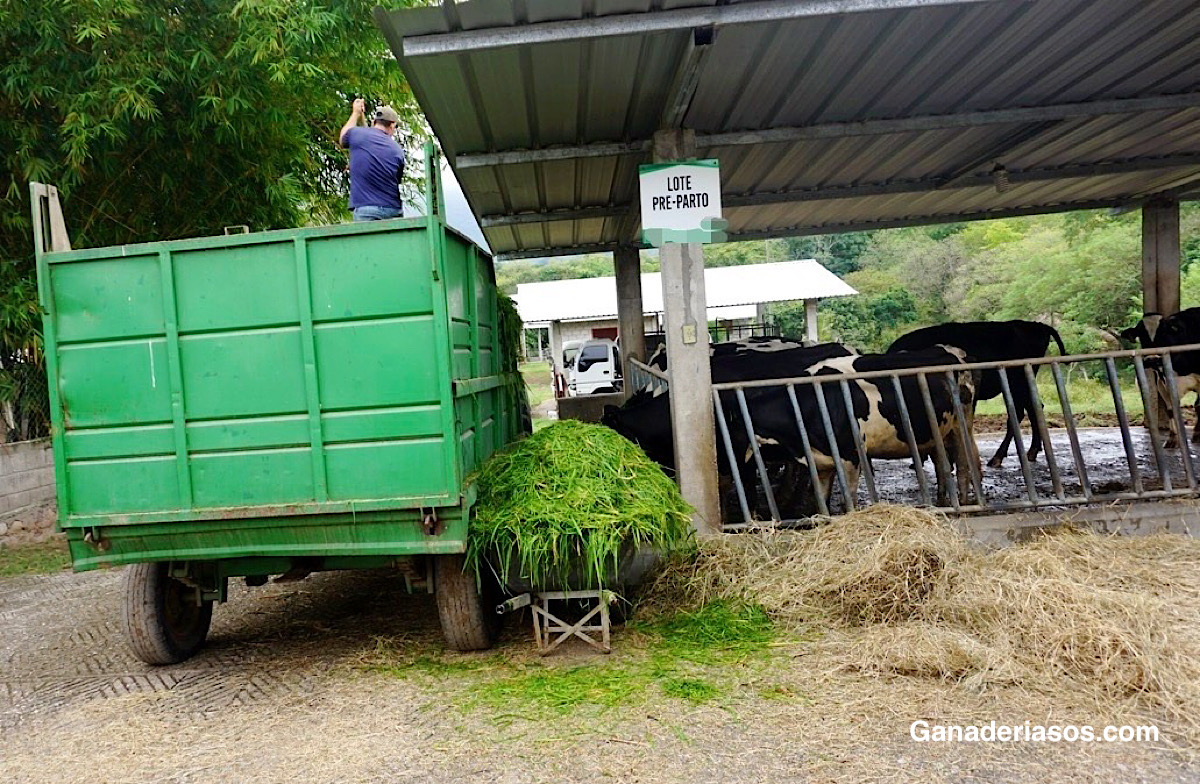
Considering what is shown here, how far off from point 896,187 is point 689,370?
14.2 feet

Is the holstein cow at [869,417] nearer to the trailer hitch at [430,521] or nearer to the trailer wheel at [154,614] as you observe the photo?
the trailer hitch at [430,521]

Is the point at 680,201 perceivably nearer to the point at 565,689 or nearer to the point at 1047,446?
the point at 1047,446

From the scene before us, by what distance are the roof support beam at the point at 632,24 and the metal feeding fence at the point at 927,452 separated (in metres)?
2.33

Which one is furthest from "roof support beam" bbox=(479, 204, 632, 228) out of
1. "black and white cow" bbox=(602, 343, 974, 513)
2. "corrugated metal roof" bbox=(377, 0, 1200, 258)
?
"black and white cow" bbox=(602, 343, 974, 513)

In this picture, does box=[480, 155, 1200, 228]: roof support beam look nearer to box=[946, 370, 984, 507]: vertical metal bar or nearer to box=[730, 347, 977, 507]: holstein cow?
box=[730, 347, 977, 507]: holstein cow

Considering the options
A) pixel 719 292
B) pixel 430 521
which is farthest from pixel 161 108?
pixel 719 292

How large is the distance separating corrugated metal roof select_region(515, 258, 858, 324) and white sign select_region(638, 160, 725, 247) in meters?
15.7

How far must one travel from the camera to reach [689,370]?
224 inches

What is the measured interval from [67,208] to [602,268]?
55049 mm

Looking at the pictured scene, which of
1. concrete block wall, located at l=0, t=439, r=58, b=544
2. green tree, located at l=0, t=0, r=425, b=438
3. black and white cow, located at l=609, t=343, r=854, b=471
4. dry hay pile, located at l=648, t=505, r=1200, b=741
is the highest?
green tree, located at l=0, t=0, r=425, b=438

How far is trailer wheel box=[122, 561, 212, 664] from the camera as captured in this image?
4.46 m

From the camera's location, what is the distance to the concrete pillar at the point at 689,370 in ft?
18.5

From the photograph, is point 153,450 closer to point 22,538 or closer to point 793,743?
point 793,743

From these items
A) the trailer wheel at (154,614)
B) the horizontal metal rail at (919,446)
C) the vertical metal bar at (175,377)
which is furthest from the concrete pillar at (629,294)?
the vertical metal bar at (175,377)
